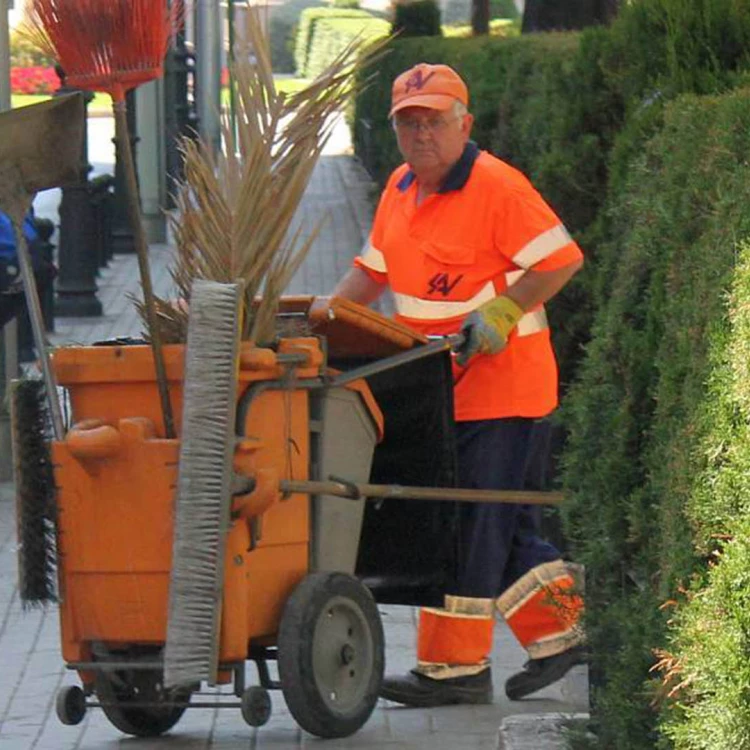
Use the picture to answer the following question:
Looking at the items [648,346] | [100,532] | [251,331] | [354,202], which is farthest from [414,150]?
[354,202]

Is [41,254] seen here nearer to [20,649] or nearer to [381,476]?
[20,649]

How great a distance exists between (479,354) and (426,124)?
680 mm

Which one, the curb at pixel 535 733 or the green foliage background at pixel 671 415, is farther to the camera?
the curb at pixel 535 733

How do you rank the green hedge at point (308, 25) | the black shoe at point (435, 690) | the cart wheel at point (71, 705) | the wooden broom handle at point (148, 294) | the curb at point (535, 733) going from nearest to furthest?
the curb at point (535, 733)
the wooden broom handle at point (148, 294)
the cart wheel at point (71, 705)
the black shoe at point (435, 690)
the green hedge at point (308, 25)

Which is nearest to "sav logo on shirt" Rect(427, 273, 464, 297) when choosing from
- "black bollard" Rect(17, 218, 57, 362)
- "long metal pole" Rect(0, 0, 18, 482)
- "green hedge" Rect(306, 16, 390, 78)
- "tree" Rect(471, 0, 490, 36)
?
"long metal pole" Rect(0, 0, 18, 482)

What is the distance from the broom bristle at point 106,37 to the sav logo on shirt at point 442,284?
1.29 m

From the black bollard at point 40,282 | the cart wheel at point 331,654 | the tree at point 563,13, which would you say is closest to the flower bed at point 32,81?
the tree at point 563,13

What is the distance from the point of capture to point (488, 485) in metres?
5.91

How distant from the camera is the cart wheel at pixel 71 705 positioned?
542 cm

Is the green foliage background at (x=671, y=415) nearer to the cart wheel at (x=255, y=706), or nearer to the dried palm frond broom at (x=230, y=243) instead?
the dried palm frond broom at (x=230, y=243)

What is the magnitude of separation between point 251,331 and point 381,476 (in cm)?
93

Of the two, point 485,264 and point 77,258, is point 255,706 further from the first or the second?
point 77,258

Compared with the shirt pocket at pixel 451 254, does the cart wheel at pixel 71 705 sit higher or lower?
lower

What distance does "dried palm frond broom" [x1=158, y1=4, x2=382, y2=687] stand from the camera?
4.90 meters
